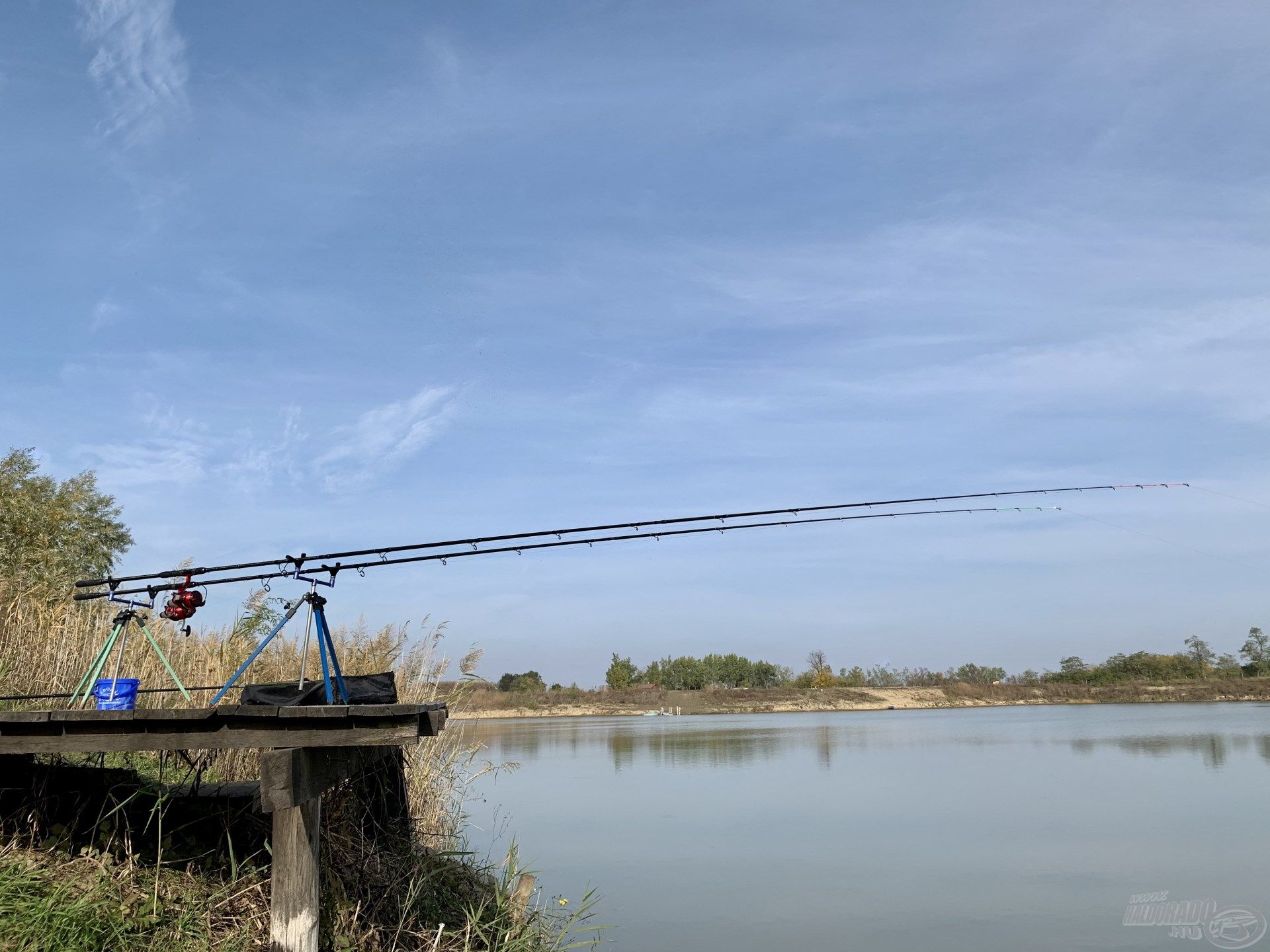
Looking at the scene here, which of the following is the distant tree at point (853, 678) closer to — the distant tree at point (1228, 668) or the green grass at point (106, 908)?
the distant tree at point (1228, 668)

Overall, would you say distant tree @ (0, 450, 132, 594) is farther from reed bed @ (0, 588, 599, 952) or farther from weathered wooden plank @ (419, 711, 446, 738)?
weathered wooden plank @ (419, 711, 446, 738)

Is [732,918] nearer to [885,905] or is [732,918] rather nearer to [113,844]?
[885,905]

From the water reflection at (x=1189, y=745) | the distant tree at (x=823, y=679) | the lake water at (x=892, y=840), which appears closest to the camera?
A: the lake water at (x=892, y=840)

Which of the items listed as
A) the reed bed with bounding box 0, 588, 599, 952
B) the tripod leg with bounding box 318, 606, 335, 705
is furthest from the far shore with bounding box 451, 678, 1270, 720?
the tripod leg with bounding box 318, 606, 335, 705

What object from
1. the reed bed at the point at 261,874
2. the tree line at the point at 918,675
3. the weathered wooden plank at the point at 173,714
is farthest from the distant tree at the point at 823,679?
the weathered wooden plank at the point at 173,714

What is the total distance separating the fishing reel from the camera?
5.53 meters

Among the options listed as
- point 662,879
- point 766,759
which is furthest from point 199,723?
point 766,759

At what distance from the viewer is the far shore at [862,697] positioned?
193 feet

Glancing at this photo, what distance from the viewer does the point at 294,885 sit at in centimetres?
481

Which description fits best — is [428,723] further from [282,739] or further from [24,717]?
[24,717]

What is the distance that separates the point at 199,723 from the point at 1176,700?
6784cm

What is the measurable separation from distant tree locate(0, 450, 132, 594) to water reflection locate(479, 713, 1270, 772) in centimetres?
877

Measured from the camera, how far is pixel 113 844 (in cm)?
588

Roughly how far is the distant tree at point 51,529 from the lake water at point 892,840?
296 inches
